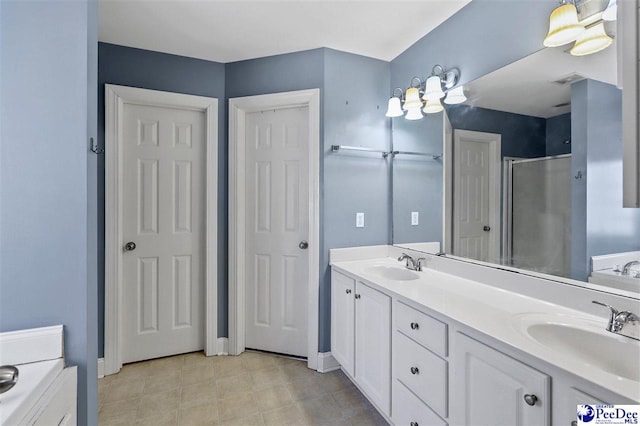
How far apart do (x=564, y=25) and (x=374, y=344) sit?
69.3 inches

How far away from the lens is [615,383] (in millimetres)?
740

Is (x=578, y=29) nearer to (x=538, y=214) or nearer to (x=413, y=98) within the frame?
(x=538, y=214)

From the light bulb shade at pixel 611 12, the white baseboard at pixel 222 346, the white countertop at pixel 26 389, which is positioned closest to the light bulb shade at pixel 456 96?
the light bulb shade at pixel 611 12

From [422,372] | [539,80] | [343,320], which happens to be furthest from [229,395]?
[539,80]

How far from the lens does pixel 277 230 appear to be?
255 centimetres

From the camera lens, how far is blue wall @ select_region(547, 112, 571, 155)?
1342 mm

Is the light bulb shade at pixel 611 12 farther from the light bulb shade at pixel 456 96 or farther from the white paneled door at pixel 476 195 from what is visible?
the light bulb shade at pixel 456 96

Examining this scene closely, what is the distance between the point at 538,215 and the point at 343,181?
4.25 feet

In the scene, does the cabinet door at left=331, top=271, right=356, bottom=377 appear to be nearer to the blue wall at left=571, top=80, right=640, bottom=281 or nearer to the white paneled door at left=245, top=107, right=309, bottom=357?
the white paneled door at left=245, top=107, right=309, bottom=357

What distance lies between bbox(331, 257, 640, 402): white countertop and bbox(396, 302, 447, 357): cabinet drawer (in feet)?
0.20

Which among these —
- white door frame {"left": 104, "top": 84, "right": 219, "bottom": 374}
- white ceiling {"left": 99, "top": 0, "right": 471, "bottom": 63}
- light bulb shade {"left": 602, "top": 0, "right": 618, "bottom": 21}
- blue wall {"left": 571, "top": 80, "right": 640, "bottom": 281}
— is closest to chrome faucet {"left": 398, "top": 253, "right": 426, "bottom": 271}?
blue wall {"left": 571, "top": 80, "right": 640, "bottom": 281}

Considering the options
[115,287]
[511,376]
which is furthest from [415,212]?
[115,287]

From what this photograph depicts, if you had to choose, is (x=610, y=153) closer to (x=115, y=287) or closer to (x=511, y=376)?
(x=511, y=376)

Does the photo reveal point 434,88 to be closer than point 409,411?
No
